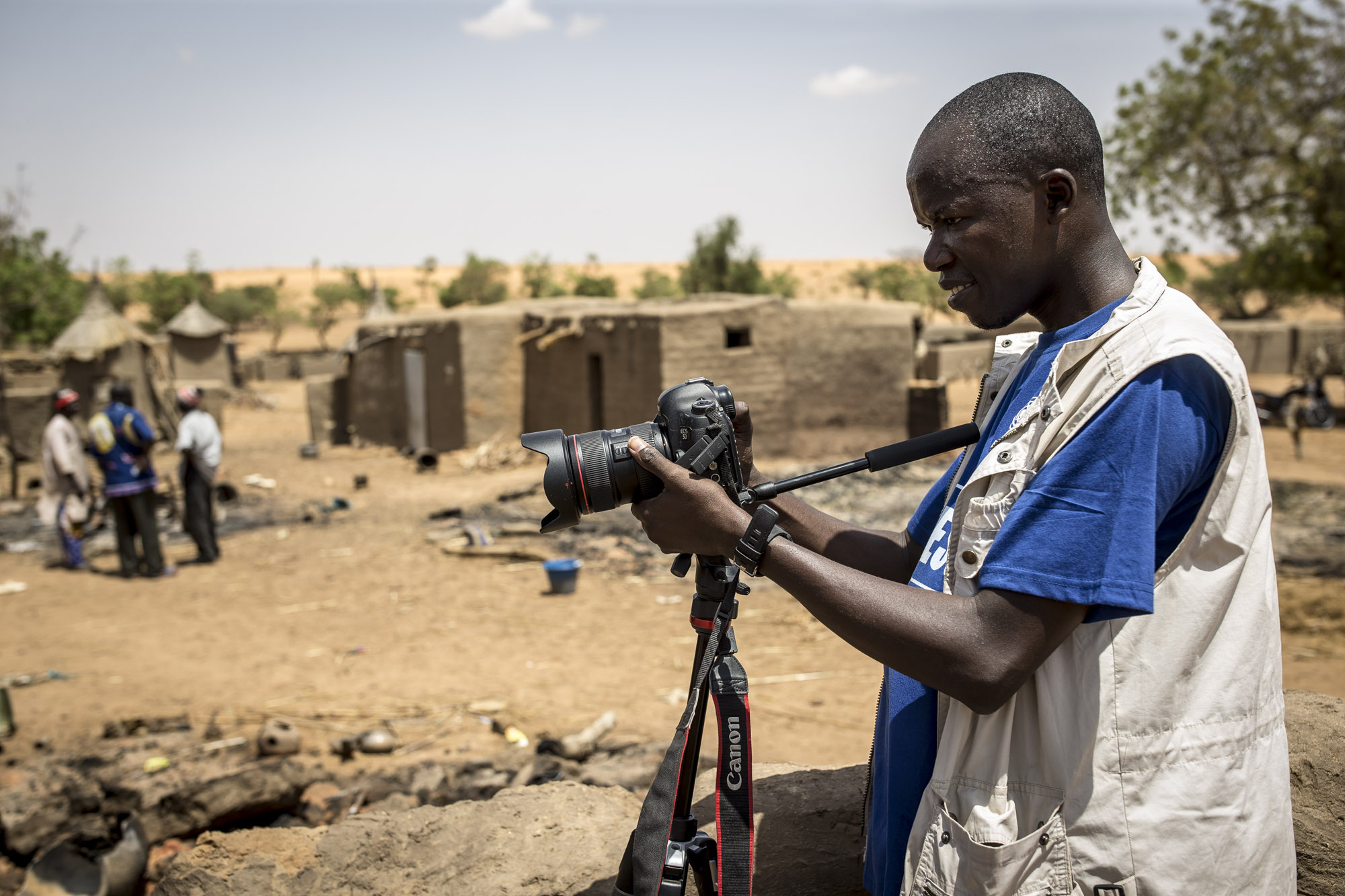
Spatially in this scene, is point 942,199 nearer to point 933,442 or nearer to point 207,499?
point 933,442

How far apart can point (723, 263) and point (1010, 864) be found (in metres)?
26.9

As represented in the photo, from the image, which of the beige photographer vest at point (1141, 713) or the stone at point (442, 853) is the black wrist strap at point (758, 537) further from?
the stone at point (442, 853)

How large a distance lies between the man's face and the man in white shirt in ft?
27.7

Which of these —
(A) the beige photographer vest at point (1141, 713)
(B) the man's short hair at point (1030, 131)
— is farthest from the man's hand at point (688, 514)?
(B) the man's short hair at point (1030, 131)

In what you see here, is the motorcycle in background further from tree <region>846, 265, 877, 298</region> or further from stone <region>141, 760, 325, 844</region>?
tree <region>846, 265, 877, 298</region>

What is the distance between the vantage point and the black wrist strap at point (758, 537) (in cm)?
137

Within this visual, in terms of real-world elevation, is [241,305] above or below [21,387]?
above

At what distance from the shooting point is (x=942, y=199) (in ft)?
4.38

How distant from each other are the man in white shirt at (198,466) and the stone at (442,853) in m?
6.77

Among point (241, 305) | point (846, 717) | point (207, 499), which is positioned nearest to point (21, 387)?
point (207, 499)

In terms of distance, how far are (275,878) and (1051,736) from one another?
6.98 ft

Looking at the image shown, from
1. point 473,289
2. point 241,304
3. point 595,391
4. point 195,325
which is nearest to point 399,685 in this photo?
point 595,391

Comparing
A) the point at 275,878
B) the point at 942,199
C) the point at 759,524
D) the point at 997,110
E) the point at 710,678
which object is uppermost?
the point at 997,110

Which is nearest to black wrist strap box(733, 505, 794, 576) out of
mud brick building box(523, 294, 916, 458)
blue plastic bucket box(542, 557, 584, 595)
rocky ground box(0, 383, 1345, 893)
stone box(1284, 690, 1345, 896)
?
rocky ground box(0, 383, 1345, 893)
